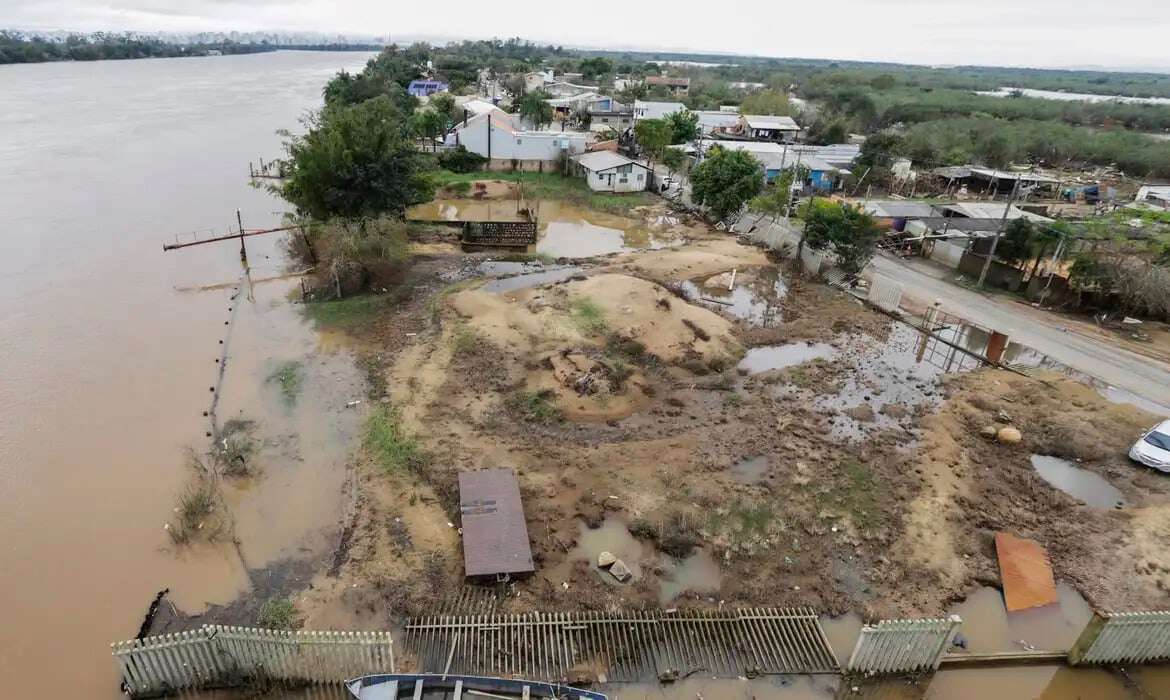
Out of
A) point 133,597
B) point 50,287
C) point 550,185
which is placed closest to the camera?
point 133,597

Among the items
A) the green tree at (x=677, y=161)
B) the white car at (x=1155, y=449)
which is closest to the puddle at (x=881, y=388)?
the white car at (x=1155, y=449)

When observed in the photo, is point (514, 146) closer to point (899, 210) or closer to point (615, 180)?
point (615, 180)

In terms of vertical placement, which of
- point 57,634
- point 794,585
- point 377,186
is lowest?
point 57,634

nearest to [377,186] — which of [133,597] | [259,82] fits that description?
[133,597]

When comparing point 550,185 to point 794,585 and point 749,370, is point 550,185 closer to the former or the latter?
point 749,370

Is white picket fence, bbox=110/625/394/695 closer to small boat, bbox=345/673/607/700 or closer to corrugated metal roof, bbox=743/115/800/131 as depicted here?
small boat, bbox=345/673/607/700

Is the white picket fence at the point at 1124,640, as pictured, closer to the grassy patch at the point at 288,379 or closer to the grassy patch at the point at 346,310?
the grassy patch at the point at 288,379
